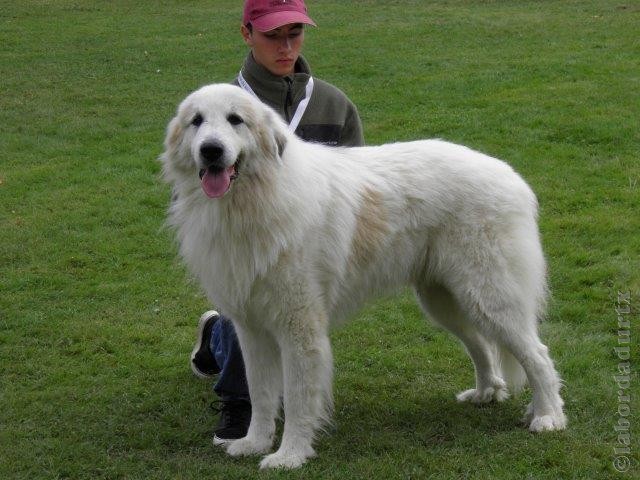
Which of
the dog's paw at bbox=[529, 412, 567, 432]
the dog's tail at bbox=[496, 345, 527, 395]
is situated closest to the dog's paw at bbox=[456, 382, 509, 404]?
the dog's tail at bbox=[496, 345, 527, 395]

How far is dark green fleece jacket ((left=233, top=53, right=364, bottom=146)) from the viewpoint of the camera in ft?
15.7

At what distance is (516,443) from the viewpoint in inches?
169

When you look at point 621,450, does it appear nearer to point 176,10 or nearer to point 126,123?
point 126,123

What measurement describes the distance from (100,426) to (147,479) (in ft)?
2.57

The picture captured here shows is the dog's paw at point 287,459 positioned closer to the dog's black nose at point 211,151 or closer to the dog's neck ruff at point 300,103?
the dog's black nose at point 211,151

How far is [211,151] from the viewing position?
381cm

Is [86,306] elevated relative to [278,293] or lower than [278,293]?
lower

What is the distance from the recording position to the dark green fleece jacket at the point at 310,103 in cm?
477

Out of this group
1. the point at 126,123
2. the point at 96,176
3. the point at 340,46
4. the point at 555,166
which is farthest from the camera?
the point at 340,46

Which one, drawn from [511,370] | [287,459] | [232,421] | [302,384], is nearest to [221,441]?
[232,421]

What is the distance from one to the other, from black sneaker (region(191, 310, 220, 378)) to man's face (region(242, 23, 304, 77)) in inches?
65.8

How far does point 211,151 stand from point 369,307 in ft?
9.52

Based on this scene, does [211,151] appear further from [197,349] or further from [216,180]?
[197,349]

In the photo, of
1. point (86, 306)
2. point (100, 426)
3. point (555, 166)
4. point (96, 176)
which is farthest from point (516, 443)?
point (96, 176)
